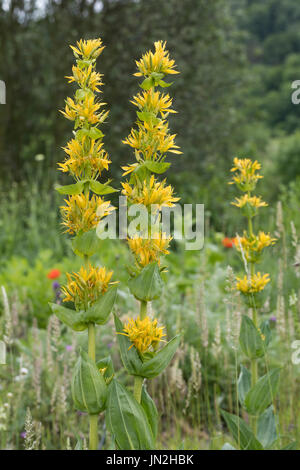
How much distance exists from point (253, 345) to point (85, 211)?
0.85m

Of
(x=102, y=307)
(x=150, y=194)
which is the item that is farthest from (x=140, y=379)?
(x=150, y=194)

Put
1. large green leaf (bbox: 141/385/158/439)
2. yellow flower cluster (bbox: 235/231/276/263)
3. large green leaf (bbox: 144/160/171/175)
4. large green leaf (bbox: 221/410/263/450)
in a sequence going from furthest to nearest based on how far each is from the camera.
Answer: yellow flower cluster (bbox: 235/231/276/263)
large green leaf (bbox: 221/410/263/450)
large green leaf (bbox: 141/385/158/439)
large green leaf (bbox: 144/160/171/175)

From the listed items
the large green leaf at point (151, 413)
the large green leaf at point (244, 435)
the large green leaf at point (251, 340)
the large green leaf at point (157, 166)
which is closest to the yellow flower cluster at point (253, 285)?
the large green leaf at point (251, 340)

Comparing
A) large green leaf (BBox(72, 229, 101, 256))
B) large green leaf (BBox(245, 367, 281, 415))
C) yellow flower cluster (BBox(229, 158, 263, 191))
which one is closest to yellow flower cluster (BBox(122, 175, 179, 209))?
large green leaf (BBox(72, 229, 101, 256))

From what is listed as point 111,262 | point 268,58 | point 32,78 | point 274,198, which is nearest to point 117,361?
point 111,262

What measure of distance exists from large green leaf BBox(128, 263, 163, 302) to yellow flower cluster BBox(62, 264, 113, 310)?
0.21 feet

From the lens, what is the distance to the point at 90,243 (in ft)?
3.42

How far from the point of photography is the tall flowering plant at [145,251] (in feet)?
3.39

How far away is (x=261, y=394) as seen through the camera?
162cm

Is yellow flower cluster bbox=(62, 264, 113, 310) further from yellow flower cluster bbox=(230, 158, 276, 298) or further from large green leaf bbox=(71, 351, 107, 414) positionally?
yellow flower cluster bbox=(230, 158, 276, 298)

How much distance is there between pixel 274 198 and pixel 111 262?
4.74 meters

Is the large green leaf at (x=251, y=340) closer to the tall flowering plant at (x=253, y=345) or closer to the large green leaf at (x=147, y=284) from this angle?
the tall flowering plant at (x=253, y=345)

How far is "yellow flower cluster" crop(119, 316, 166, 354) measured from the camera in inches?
41.2
